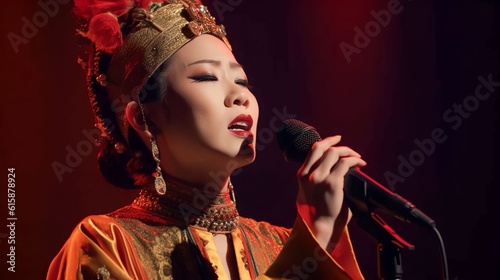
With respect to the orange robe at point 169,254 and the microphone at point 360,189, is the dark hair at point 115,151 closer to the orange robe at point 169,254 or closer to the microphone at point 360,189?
the orange robe at point 169,254

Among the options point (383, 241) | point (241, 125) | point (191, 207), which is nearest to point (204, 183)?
point (191, 207)

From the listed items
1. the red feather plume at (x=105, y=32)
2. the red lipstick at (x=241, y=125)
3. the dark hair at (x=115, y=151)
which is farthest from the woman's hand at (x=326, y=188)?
the red feather plume at (x=105, y=32)

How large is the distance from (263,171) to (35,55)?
0.82 meters

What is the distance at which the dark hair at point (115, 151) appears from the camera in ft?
5.19

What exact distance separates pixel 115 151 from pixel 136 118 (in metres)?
0.13

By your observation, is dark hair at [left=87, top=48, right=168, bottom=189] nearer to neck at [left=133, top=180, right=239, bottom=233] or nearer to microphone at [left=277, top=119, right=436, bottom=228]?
neck at [left=133, top=180, right=239, bottom=233]

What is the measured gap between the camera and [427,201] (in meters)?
2.32

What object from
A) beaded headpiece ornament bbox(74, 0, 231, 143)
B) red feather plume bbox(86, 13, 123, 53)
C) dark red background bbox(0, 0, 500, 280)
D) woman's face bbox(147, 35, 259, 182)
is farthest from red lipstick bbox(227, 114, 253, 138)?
dark red background bbox(0, 0, 500, 280)

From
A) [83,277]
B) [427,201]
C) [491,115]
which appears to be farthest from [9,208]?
[491,115]

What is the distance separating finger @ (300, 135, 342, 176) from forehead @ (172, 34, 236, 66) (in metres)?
0.38

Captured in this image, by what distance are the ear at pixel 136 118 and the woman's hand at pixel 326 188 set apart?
420mm

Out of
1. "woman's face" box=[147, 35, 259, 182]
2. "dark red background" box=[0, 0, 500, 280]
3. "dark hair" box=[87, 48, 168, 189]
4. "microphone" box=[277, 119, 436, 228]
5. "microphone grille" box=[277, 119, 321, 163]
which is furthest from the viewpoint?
"dark red background" box=[0, 0, 500, 280]

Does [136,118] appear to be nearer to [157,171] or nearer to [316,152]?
[157,171]

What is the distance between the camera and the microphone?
1.06 m
